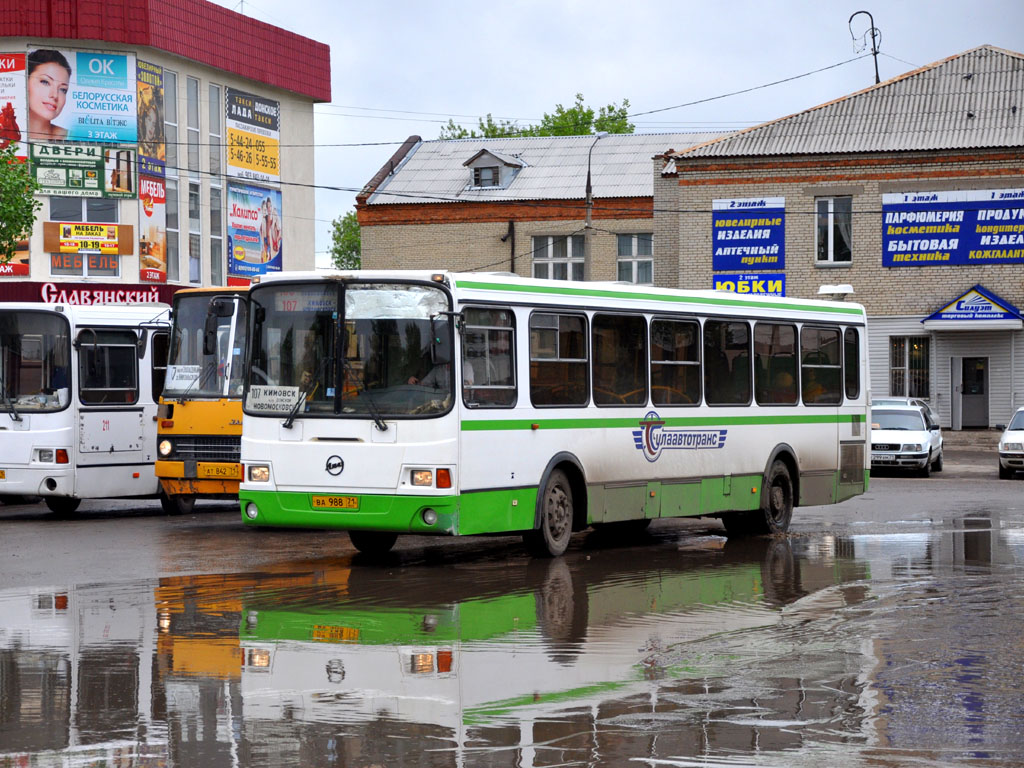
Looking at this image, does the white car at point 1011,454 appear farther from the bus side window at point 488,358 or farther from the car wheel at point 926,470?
the bus side window at point 488,358

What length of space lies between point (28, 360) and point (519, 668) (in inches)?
509

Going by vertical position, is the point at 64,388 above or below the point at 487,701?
above

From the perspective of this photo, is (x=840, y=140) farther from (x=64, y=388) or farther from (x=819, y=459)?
(x=64, y=388)

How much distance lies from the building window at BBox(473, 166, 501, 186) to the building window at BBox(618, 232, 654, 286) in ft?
18.3

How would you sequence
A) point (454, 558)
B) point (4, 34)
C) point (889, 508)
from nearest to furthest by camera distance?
point (454, 558) < point (889, 508) < point (4, 34)

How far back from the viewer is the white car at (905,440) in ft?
102

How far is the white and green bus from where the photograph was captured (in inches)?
542

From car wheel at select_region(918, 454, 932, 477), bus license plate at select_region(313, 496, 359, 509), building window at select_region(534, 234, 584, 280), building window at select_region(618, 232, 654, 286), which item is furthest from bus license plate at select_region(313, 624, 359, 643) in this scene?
building window at select_region(618, 232, 654, 286)

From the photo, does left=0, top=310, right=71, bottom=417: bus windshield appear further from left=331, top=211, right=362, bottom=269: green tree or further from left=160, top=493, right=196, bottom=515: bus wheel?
left=331, top=211, right=362, bottom=269: green tree

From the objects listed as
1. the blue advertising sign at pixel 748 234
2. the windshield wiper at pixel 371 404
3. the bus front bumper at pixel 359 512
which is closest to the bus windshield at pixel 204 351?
the bus front bumper at pixel 359 512

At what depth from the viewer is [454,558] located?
15.4m

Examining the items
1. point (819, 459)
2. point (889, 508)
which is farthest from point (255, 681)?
point (889, 508)

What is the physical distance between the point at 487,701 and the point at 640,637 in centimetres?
249

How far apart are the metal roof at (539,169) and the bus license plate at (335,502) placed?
42.6m
